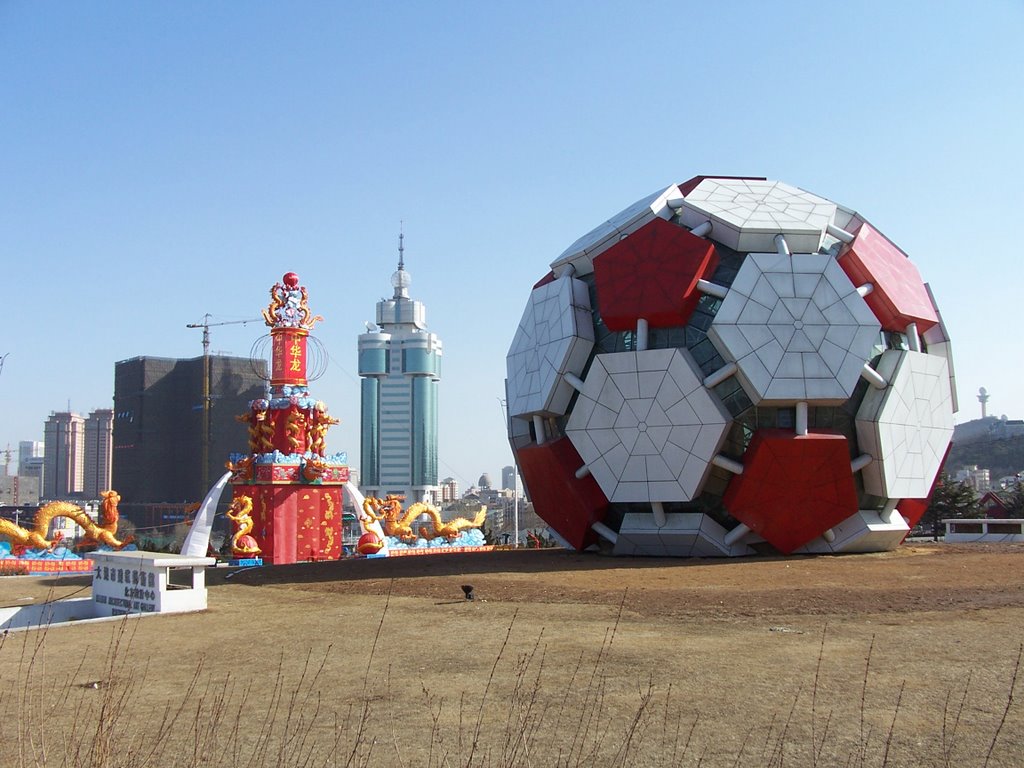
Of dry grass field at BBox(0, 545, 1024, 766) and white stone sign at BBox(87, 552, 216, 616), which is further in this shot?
white stone sign at BBox(87, 552, 216, 616)

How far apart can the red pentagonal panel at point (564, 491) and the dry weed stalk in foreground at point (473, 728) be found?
13709 millimetres

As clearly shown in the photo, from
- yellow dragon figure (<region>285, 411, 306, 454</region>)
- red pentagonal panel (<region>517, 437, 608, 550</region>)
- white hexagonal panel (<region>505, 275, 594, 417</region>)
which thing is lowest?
red pentagonal panel (<region>517, 437, 608, 550</region>)

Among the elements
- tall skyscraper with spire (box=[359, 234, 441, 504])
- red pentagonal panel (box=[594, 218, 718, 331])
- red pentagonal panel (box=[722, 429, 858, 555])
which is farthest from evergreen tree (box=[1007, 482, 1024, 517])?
tall skyscraper with spire (box=[359, 234, 441, 504])

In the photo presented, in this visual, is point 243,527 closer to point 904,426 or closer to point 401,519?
point 401,519

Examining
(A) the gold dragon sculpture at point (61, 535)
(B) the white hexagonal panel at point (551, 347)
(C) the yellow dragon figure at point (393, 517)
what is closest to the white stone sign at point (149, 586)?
(B) the white hexagonal panel at point (551, 347)

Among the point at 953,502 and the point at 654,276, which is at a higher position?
the point at 654,276

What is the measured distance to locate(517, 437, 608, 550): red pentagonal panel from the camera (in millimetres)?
22188

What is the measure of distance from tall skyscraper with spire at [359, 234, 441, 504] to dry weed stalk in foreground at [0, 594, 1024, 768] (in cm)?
14582

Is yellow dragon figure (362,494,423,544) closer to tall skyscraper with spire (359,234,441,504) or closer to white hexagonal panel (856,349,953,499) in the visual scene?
white hexagonal panel (856,349,953,499)

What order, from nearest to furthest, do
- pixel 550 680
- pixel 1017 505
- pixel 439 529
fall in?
pixel 550 680 → pixel 439 529 → pixel 1017 505

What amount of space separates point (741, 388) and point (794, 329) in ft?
5.76

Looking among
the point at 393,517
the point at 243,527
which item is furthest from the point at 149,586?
the point at 393,517

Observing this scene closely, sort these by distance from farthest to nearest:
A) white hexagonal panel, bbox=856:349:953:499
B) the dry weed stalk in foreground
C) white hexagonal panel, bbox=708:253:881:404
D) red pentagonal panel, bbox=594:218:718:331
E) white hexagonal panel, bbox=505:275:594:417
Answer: white hexagonal panel, bbox=505:275:594:417
red pentagonal panel, bbox=594:218:718:331
white hexagonal panel, bbox=856:349:953:499
white hexagonal panel, bbox=708:253:881:404
the dry weed stalk in foreground

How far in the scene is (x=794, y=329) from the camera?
2027cm
